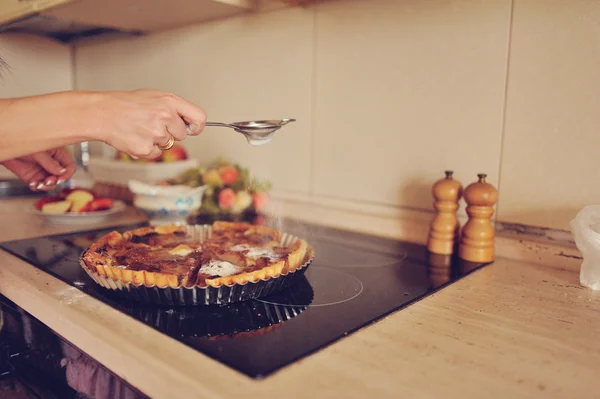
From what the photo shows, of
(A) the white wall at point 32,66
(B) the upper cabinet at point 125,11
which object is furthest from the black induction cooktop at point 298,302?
(A) the white wall at point 32,66

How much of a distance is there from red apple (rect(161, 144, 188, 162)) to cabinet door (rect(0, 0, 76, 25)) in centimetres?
49

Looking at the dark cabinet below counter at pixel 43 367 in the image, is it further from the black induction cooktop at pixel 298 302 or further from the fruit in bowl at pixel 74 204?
the fruit in bowl at pixel 74 204

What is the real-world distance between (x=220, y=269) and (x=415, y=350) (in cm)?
32

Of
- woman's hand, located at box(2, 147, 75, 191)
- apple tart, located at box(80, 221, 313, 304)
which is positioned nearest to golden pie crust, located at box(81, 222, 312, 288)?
apple tart, located at box(80, 221, 313, 304)

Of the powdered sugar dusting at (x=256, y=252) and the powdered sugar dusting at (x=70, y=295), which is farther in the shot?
the powdered sugar dusting at (x=256, y=252)

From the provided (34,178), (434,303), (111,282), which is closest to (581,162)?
(434,303)

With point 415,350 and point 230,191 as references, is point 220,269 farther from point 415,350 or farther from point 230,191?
point 230,191

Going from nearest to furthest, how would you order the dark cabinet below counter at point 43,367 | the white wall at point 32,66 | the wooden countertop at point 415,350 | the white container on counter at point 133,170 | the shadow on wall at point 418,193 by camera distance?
1. the wooden countertop at point 415,350
2. the dark cabinet below counter at point 43,367
3. the shadow on wall at point 418,193
4. the white container on counter at point 133,170
5. the white wall at point 32,66

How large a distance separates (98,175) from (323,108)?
2.81 ft

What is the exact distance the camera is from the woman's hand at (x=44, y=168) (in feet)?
3.28

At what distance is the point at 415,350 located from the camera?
0.53 m

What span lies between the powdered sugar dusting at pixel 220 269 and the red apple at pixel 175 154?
2.65 ft

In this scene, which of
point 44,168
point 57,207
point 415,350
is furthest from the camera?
point 57,207

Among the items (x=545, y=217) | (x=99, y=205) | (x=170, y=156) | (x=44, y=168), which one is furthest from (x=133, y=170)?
(x=545, y=217)
